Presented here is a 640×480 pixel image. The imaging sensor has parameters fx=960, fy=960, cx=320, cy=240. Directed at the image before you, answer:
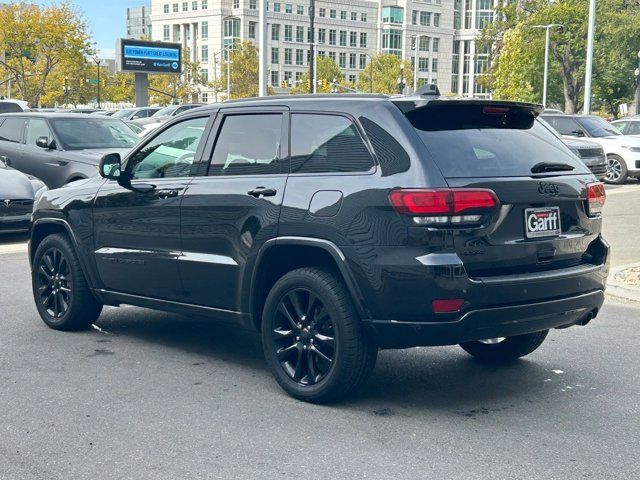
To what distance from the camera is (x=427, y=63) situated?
156625 mm

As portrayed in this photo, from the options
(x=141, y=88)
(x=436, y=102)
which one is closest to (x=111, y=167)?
(x=436, y=102)

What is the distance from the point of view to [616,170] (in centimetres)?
2484

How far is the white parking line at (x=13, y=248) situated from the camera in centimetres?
1230

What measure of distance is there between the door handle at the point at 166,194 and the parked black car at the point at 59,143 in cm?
906

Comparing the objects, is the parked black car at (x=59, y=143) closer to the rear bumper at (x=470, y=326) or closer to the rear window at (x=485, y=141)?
the rear window at (x=485, y=141)

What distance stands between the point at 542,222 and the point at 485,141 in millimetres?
554

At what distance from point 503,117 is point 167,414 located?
2572mm

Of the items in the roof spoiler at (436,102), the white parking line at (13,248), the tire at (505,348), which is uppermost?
the roof spoiler at (436,102)

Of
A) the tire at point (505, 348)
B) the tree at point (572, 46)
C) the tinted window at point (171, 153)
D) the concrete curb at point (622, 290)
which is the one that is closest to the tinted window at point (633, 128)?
the concrete curb at point (622, 290)

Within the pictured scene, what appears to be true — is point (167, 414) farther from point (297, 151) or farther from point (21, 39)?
point (21, 39)

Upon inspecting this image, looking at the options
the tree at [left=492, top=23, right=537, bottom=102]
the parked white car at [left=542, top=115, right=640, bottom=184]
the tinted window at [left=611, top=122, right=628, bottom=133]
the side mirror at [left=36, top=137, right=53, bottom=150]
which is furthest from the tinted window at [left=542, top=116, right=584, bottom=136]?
the tree at [left=492, top=23, right=537, bottom=102]

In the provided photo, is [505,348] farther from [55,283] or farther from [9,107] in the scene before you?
[9,107]

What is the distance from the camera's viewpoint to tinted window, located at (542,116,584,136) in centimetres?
2464

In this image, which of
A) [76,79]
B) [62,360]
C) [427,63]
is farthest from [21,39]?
[427,63]
